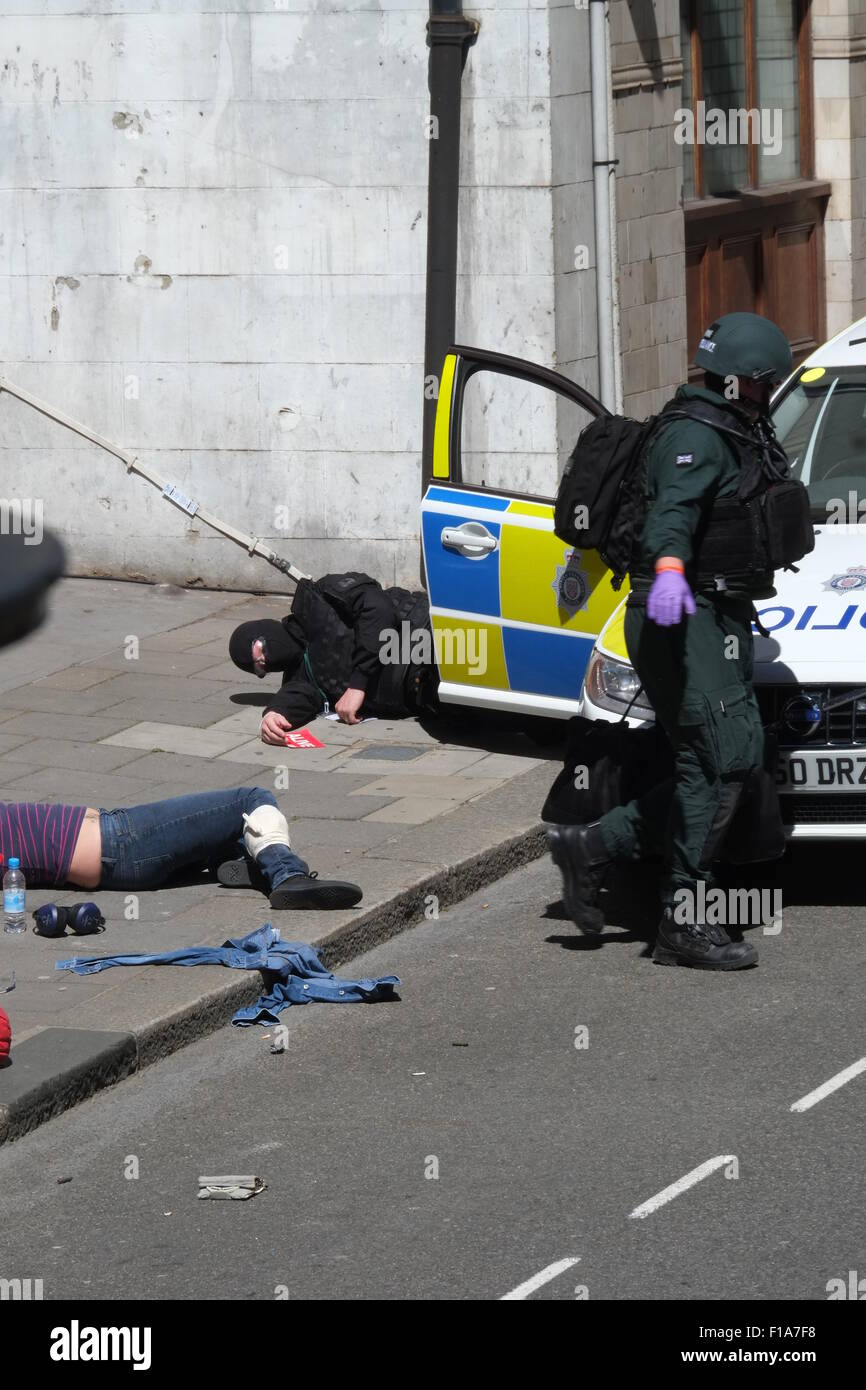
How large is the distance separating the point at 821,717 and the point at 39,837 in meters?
2.66

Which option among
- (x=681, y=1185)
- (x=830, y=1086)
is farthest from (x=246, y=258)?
(x=681, y=1185)

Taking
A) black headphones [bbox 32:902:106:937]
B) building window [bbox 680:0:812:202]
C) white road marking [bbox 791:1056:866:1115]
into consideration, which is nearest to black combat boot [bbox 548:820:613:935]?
white road marking [bbox 791:1056:866:1115]

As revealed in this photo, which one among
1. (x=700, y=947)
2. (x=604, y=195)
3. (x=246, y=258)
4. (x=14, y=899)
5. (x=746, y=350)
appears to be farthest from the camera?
(x=246, y=258)

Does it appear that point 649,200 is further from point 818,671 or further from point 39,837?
point 39,837

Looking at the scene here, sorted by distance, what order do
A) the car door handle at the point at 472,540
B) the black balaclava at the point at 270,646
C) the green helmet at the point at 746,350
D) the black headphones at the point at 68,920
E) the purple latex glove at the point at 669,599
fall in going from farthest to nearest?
1. the black balaclava at the point at 270,646
2. the car door handle at the point at 472,540
3. the black headphones at the point at 68,920
4. the green helmet at the point at 746,350
5. the purple latex glove at the point at 669,599

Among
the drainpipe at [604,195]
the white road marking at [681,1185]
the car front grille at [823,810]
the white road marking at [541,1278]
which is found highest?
the drainpipe at [604,195]

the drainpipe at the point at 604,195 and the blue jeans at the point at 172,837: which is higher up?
the drainpipe at the point at 604,195

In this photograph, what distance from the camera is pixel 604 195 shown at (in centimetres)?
1137

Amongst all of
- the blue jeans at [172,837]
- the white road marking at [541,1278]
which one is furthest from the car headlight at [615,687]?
the white road marking at [541,1278]

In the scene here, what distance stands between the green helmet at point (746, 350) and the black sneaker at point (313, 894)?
2057mm

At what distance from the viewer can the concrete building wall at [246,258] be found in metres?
11.0

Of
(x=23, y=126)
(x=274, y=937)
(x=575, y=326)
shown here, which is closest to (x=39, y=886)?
(x=274, y=937)

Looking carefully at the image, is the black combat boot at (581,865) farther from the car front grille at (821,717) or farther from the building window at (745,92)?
the building window at (745,92)

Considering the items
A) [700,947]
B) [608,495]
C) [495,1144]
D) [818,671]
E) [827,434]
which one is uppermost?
[827,434]
